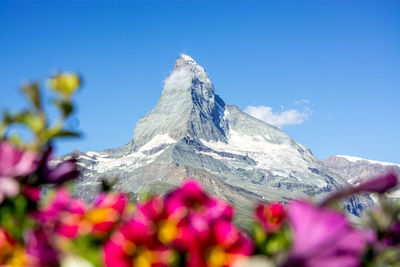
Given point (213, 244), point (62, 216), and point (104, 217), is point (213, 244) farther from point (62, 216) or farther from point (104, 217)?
point (62, 216)

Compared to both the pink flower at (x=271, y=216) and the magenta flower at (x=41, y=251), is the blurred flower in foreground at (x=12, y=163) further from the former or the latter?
the pink flower at (x=271, y=216)

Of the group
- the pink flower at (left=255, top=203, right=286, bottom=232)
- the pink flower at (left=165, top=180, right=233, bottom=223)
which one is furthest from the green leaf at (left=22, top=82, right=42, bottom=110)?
the pink flower at (left=255, top=203, right=286, bottom=232)

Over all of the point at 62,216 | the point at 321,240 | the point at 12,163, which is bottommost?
the point at 321,240

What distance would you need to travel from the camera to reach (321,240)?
2.70 ft

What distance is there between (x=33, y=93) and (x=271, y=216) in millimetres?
850

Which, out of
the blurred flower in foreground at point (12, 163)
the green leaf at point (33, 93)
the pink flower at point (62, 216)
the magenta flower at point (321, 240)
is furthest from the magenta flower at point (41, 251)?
the magenta flower at point (321, 240)

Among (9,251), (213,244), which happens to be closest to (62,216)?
(9,251)

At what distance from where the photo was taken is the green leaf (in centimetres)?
110

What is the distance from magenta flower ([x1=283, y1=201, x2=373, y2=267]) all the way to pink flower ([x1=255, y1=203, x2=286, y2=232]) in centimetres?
35

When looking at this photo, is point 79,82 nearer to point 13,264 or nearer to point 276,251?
point 13,264

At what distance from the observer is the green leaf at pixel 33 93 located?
1.10 meters

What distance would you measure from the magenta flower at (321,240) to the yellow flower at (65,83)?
2.20 feet

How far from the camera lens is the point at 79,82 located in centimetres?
109

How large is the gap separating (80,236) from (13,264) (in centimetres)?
20
